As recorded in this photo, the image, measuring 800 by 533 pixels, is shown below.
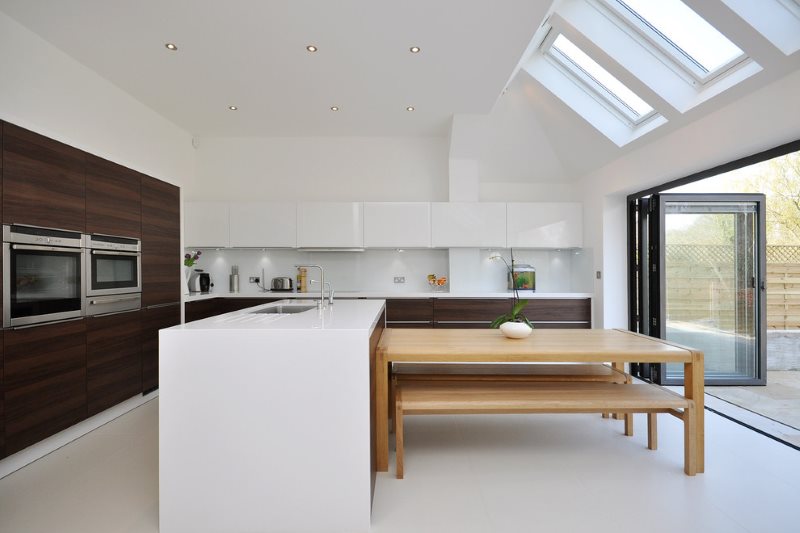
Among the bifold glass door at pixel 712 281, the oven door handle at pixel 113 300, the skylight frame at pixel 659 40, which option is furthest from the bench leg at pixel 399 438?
the skylight frame at pixel 659 40

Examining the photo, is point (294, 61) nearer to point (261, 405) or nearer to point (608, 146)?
point (261, 405)

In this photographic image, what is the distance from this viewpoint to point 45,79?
10.1 feet

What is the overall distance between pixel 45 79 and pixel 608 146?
5.00 meters

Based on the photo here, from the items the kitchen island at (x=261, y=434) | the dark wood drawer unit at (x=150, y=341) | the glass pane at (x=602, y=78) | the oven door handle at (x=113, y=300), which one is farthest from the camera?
the glass pane at (x=602, y=78)

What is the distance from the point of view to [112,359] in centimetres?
299

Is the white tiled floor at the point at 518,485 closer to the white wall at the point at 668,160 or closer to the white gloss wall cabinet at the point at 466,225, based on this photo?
the white wall at the point at 668,160

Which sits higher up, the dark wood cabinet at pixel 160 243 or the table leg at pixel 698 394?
the dark wood cabinet at pixel 160 243

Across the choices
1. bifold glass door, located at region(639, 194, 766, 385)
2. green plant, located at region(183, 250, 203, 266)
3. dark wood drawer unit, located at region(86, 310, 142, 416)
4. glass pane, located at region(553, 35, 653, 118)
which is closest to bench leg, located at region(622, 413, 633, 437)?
bifold glass door, located at region(639, 194, 766, 385)

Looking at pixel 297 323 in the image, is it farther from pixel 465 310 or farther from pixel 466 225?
pixel 466 225

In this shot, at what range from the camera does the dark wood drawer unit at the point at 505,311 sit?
15.3 feet

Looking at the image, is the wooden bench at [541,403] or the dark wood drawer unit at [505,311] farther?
the dark wood drawer unit at [505,311]


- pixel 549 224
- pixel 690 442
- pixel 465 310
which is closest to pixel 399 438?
pixel 690 442

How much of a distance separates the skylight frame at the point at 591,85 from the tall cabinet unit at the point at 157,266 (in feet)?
12.8

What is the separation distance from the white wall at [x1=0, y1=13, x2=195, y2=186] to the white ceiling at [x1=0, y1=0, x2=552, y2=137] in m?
0.12
